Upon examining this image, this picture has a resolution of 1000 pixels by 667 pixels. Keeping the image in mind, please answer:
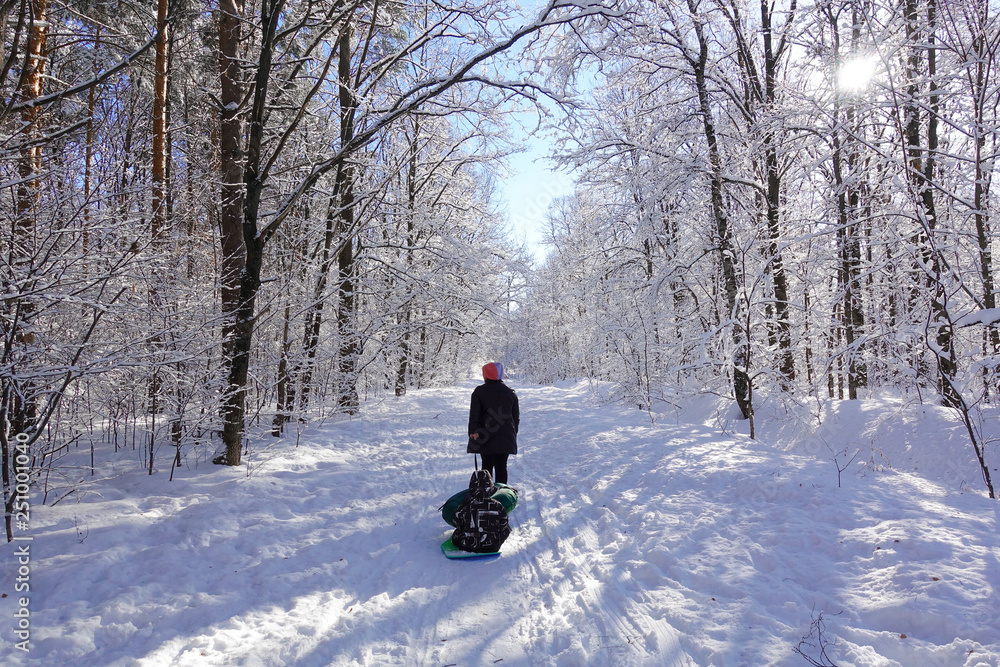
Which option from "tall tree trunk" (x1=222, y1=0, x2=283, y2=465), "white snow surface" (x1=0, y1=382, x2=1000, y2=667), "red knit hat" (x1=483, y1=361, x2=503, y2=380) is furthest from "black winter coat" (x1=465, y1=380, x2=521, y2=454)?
"tall tree trunk" (x1=222, y1=0, x2=283, y2=465)

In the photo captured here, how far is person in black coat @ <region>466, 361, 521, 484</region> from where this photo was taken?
563cm

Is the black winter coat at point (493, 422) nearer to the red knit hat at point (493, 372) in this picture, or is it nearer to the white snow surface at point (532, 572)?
the red knit hat at point (493, 372)

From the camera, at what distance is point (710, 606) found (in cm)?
325

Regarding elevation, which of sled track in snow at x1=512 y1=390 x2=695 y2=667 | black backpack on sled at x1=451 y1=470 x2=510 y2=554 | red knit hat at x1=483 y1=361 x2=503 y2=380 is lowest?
sled track in snow at x1=512 y1=390 x2=695 y2=667

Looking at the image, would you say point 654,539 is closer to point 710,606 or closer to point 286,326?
point 710,606

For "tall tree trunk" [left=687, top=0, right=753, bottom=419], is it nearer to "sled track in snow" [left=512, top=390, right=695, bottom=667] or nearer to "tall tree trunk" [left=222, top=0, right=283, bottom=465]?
"sled track in snow" [left=512, top=390, right=695, bottom=667]

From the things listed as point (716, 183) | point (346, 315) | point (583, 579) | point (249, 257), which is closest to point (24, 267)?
point (249, 257)

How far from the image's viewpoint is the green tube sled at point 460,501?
4.58 m

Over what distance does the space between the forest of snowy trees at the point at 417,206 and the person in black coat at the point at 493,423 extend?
3082 mm

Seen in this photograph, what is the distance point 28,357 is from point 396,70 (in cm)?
857

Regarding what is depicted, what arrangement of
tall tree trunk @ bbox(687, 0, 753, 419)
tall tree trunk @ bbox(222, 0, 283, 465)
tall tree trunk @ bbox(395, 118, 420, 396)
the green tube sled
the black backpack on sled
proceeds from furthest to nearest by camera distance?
1. tall tree trunk @ bbox(395, 118, 420, 396)
2. tall tree trunk @ bbox(687, 0, 753, 419)
3. tall tree trunk @ bbox(222, 0, 283, 465)
4. the green tube sled
5. the black backpack on sled

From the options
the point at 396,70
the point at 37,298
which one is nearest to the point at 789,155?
the point at 396,70

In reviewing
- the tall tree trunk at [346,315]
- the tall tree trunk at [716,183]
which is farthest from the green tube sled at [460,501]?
the tall tree trunk at [716,183]

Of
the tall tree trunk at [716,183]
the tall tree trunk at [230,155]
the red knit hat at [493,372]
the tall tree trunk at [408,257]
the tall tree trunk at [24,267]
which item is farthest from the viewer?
the tall tree trunk at [408,257]
